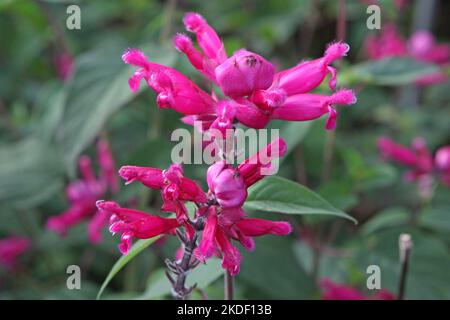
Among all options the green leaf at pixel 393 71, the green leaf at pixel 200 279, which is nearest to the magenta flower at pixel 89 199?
the green leaf at pixel 200 279

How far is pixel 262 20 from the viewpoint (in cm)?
192

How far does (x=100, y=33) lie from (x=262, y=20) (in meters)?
0.78

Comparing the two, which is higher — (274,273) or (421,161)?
(421,161)

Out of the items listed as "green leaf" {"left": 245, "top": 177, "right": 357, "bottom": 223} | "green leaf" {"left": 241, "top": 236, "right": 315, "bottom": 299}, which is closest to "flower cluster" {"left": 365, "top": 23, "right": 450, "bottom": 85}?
"green leaf" {"left": 241, "top": 236, "right": 315, "bottom": 299}

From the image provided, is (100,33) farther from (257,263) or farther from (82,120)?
(257,263)

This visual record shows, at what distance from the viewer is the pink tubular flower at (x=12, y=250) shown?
143 centimetres

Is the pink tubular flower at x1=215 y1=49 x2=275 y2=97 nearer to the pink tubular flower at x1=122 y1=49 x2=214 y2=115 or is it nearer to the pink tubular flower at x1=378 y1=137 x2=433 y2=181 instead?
the pink tubular flower at x1=122 y1=49 x2=214 y2=115

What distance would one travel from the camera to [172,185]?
67cm

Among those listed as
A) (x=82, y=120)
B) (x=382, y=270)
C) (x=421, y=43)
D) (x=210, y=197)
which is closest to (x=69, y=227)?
(x=82, y=120)

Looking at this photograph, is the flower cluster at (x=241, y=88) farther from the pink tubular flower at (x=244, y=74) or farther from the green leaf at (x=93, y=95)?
the green leaf at (x=93, y=95)

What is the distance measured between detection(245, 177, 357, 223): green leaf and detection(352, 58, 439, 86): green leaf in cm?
61

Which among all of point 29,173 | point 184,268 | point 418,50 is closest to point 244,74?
point 184,268

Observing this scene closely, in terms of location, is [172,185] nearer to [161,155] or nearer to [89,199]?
[161,155]

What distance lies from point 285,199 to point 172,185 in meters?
0.14
